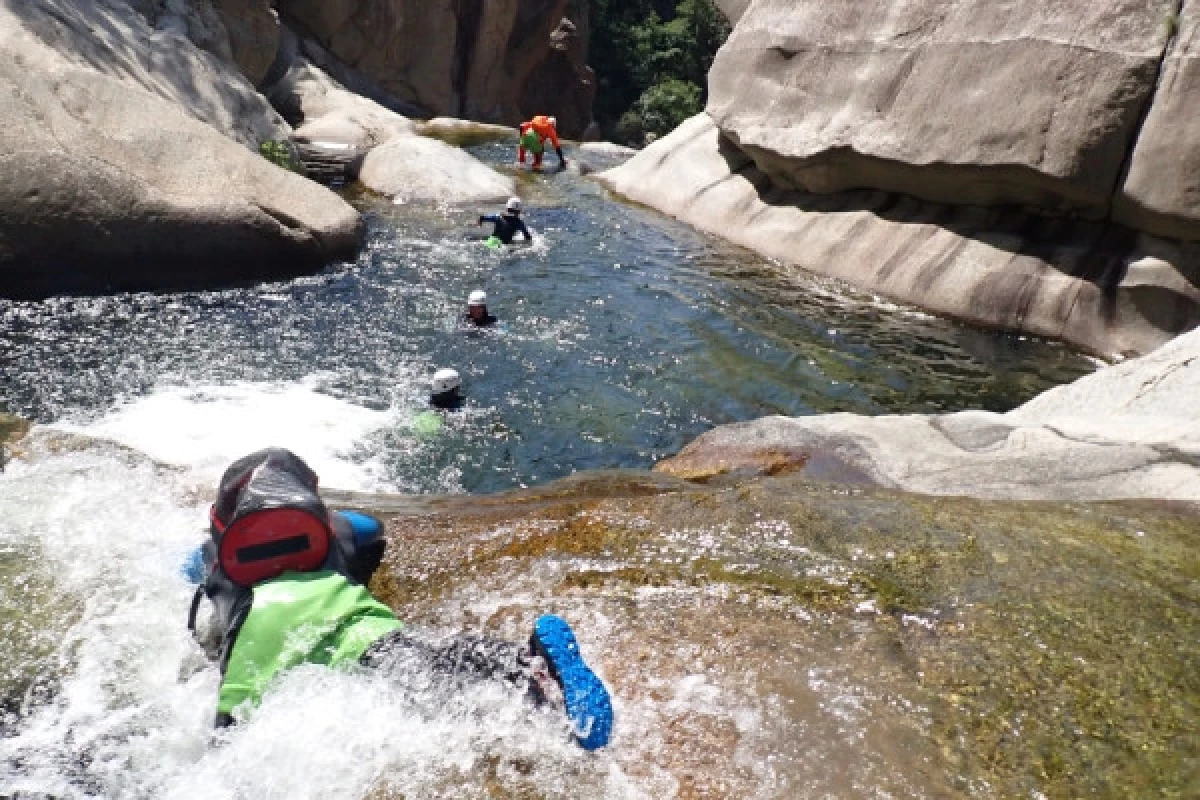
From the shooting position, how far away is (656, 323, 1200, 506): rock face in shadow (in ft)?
16.9

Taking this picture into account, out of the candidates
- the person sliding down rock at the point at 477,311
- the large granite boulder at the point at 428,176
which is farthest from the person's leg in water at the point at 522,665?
the large granite boulder at the point at 428,176

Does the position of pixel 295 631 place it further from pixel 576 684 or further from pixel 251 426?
pixel 251 426

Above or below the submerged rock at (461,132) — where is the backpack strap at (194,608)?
below

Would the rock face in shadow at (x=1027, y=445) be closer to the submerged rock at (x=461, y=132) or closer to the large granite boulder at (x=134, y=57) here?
the large granite boulder at (x=134, y=57)

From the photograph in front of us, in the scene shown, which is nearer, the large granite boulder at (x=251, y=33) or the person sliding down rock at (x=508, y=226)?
the person sliding down rock at (x=508, y=226)

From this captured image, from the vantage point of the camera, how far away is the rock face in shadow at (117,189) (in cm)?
884

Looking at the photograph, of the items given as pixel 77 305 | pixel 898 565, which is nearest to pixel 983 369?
pixel 898 565

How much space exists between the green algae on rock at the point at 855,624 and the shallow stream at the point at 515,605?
13mm

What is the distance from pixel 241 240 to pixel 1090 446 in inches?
335

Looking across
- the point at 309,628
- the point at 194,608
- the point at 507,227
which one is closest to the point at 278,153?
the point at 507,227

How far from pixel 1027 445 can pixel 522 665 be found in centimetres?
402

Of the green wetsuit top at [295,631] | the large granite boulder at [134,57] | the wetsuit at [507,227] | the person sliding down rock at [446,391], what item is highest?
the large granite boulder at [134,57]

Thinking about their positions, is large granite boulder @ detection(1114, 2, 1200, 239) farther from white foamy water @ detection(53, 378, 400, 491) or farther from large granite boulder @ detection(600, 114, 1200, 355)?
white foamy water @ detection(53, 378, 400, 491)

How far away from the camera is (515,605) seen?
12.3ft
